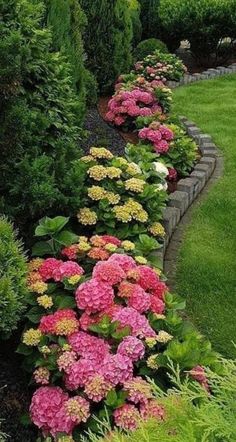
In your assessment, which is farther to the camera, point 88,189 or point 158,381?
point 88,189

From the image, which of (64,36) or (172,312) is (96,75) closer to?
(64,36)

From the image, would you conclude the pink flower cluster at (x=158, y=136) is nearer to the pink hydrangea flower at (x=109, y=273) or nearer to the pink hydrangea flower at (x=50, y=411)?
the pink hydrangea flower at (x=109, y=273)

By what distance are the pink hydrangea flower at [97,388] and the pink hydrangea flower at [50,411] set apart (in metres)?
0.14

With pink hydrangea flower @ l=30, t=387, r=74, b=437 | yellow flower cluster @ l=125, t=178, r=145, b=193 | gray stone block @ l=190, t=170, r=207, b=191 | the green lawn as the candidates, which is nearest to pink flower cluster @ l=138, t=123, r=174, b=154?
gray stone block @ l=190, t=170, r=207, b=191

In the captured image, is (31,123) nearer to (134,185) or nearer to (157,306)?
(134,185)

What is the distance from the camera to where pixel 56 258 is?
3721 mm

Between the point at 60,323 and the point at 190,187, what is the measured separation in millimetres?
2925

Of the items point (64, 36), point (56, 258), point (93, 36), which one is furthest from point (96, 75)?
point (56, 258)

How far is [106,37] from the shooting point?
348 inches

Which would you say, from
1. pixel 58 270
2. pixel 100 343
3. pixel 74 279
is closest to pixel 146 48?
pixel 58 270

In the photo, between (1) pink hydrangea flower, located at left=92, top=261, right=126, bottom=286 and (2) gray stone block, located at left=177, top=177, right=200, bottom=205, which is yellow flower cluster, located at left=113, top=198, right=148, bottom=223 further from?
→ (2) gray stone block, located at left=177, top=177, right=200, bottom=205

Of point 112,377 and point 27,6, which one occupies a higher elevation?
point 27,6

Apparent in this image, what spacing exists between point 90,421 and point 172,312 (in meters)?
0.82

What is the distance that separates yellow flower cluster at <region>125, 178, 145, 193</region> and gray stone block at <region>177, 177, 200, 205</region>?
125 centimetres
